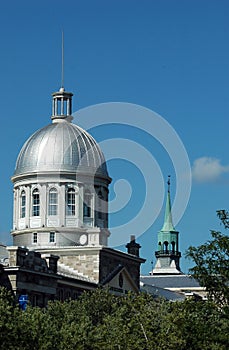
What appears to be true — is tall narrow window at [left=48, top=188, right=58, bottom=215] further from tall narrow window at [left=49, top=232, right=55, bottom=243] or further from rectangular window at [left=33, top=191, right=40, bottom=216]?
tall narrow window at [left=49, top=232, right=55, bottom=243]

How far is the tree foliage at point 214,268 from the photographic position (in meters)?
53.8

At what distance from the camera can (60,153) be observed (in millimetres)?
95875

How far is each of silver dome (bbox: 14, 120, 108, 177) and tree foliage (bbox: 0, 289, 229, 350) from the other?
3884cm

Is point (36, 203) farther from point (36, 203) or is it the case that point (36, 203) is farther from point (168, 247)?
point (168, 247)

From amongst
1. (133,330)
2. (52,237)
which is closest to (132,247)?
(52,237)

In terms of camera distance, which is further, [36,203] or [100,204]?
[100,204]

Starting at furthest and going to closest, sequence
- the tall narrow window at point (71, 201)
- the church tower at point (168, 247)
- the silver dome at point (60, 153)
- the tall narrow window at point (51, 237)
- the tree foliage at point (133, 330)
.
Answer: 1. the church tower at point (168, 247)
2. the tall narrow window at point (71, 201)
3. the silver dome at point (60, 153)
4. the tall narrow window at point (51, 237)
5. the tree foliage at point (133, 330)

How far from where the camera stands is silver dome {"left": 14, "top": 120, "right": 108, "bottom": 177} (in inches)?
3770

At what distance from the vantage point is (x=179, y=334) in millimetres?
52594

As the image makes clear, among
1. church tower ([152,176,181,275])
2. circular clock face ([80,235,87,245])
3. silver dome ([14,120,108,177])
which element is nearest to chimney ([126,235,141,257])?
silver dome ([14,120,108,177])

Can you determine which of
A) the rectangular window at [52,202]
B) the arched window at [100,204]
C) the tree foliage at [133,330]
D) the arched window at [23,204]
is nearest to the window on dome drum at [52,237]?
the rectangular window at [52,202]

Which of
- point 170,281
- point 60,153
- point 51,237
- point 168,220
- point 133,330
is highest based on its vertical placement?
point 168,220

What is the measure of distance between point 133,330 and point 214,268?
17.0 feet

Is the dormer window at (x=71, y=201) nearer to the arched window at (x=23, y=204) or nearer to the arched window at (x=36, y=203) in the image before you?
the arched window at (x=36, y=203)
